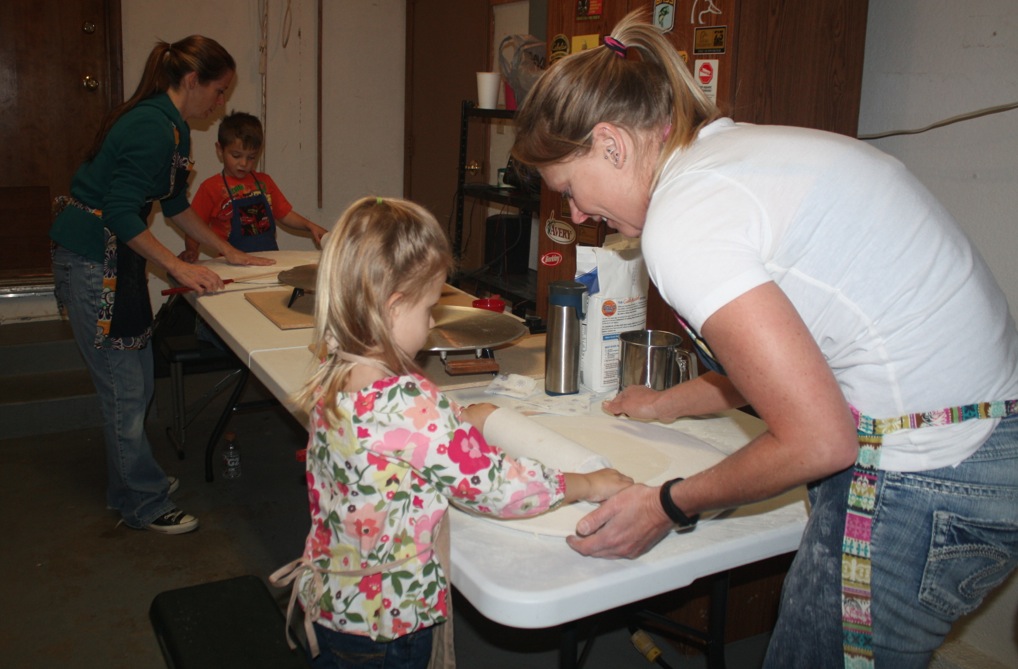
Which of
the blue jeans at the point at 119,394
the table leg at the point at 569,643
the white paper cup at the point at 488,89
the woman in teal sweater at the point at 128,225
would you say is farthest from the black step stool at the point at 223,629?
the white paper cup at the point at 488,89

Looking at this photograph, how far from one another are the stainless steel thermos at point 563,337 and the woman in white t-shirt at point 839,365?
64cm

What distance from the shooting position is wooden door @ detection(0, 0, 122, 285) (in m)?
4.43

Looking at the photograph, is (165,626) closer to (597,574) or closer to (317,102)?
(597,574)

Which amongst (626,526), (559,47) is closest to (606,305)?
(626,526)

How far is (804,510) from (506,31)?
358cm

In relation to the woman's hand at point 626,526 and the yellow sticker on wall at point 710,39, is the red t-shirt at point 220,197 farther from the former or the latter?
the woman's hand at point 626,526

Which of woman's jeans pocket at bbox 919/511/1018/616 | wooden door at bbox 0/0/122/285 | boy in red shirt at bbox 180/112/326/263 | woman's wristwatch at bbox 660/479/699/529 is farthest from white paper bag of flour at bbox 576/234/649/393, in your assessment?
wooden door at bbox 0/0/122/285

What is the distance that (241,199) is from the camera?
3729 mm

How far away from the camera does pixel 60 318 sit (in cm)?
448

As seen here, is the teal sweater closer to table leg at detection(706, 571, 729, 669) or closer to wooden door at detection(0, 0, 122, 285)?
table leg at detection(706, 571, 729, 669)

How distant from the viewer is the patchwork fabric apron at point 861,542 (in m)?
0.99

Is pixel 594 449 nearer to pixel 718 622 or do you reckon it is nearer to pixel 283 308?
pixel 718 622

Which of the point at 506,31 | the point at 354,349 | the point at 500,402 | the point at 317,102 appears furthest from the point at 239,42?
the point at 354,349

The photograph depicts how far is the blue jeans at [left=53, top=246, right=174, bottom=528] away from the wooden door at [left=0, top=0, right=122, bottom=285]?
2.12m
